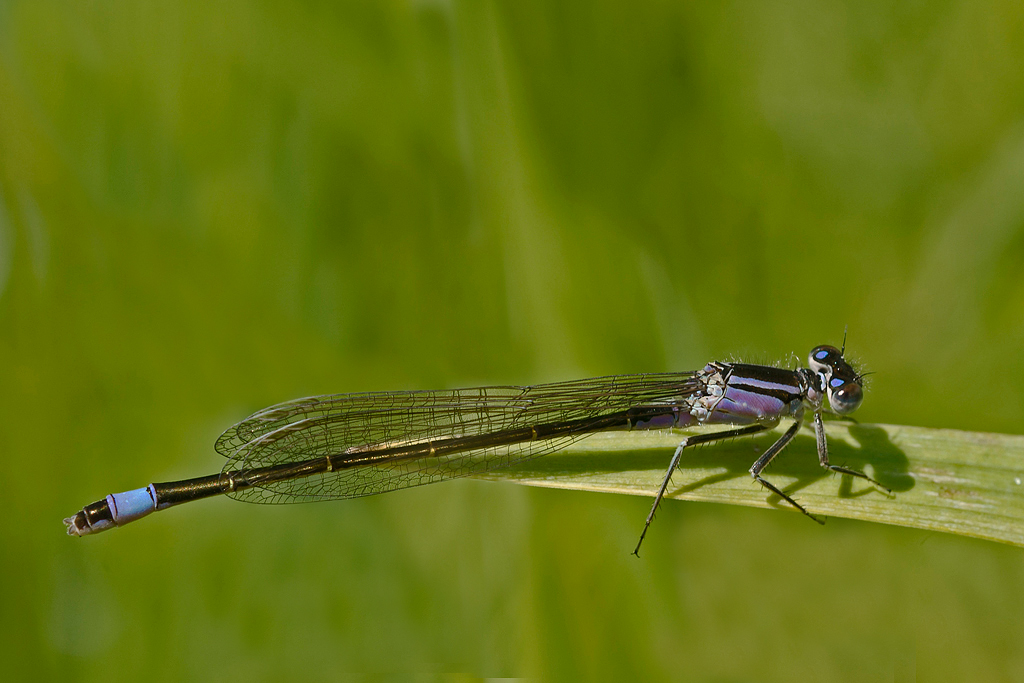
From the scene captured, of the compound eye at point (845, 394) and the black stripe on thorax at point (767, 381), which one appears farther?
the black stripe on thorax at point (767, 381)

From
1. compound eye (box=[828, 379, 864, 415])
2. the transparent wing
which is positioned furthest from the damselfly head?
the transparent wing

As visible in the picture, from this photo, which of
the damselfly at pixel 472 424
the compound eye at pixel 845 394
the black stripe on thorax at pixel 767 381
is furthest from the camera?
the black stripe on thorax at pixel 767 381

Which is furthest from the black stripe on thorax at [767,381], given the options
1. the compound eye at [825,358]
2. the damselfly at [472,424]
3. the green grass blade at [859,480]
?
the green grass blade at [859,480]

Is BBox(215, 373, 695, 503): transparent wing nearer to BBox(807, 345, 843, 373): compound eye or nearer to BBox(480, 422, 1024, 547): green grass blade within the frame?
BBox(480, 422, 1024, 547): green grass blade

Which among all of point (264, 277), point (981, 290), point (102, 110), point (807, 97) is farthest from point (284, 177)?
point (981, 290)

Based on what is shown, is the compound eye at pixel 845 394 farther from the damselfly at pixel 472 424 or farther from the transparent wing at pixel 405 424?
the transparent wing at pixel 405 424

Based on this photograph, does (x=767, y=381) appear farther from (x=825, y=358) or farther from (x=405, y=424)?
(x=405, y=424)

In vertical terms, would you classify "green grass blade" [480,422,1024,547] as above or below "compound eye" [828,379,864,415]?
below
